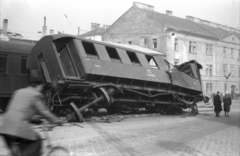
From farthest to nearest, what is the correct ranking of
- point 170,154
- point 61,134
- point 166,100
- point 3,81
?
point 166,100 → point 3,81 → point 61,134 → point 170,154

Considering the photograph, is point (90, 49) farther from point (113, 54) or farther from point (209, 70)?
point (209, 70)

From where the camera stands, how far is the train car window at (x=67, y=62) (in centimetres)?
1194

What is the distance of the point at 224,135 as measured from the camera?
9.79 meters

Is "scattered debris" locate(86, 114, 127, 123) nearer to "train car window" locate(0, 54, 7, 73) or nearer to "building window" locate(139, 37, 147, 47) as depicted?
"train car window" locate(0, 54, 7, 73)

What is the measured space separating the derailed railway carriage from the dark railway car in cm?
162

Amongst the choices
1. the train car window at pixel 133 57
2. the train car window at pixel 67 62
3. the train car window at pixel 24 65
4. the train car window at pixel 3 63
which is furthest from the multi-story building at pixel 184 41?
the train car window at pixel 67 62

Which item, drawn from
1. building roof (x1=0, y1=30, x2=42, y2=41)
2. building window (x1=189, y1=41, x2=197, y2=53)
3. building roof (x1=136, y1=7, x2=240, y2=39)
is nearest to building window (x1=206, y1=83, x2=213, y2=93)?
building window (x1=189, y1=41, x2=197, y2=53)

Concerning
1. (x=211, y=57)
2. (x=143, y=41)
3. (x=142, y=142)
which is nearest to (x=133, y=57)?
(x=142, y=142)

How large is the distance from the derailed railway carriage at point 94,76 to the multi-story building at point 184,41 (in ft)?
81.0

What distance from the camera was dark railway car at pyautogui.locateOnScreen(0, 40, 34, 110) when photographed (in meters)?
14.0

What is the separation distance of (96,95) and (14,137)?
8.62m

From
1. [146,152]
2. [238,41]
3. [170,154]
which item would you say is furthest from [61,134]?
[238,41]

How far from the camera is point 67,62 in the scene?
12.1 m

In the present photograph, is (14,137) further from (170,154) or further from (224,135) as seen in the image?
(224,135)
